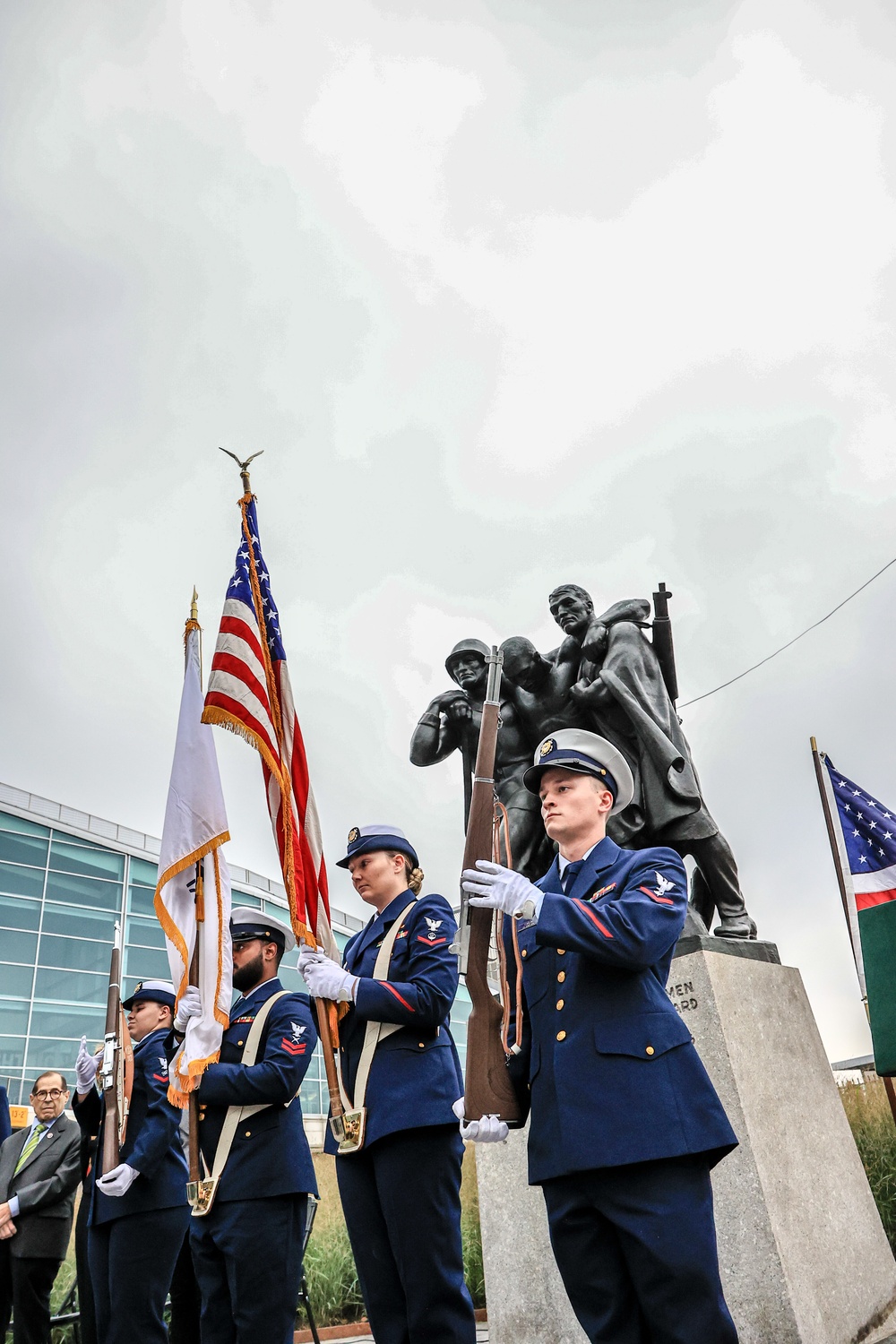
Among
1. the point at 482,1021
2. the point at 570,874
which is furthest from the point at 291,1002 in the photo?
the point at 570,874

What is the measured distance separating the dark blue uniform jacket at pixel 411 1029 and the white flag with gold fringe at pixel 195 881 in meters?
0.73

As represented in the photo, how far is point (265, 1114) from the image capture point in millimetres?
3754

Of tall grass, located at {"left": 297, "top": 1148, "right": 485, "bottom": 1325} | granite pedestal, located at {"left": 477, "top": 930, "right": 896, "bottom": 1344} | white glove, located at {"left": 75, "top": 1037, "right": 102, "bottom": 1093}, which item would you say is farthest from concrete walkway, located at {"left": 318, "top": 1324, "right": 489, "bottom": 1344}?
white glove, located at {"left": 75, "top": 1037, "right": 102, "bottom": 1093}

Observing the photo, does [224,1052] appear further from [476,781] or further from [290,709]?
[476,781]

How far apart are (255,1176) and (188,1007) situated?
669 mm

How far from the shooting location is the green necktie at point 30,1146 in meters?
6.23

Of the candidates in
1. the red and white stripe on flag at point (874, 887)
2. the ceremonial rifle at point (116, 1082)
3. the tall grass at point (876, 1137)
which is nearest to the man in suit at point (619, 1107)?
the ceremonial rifle at point (116, 1082)

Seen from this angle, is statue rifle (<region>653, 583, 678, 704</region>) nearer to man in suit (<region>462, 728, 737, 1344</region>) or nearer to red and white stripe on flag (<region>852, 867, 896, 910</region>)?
red and white stripe on flag (<region>852, 867, 896, 910</region>)

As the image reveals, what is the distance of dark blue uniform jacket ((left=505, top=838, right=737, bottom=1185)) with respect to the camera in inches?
87.8

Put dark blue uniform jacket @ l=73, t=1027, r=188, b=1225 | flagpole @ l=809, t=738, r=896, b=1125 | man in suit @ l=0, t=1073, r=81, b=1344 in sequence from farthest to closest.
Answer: flagpole @ l=809, t=738, r=896, b=1125 → man in suit @ l=0, t=1073, r=81, b=1344 → dark blue uniform jacket @ l=73, t=1027, r=188, b=1225

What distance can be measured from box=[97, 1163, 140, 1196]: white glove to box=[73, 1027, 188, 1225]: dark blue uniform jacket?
0.20 feet

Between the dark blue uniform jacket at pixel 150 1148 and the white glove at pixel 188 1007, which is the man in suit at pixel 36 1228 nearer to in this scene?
the dark blue uniform jacket at pixel 150 1148

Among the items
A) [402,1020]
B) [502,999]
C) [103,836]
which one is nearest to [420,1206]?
[402,1020]

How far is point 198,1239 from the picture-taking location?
3.57m
